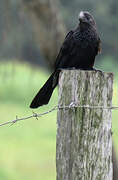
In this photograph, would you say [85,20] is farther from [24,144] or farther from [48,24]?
[24,144]

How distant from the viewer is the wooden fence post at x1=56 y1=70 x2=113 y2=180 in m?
2.97

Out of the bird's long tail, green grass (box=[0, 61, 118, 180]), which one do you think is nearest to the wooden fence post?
the bird's long tail

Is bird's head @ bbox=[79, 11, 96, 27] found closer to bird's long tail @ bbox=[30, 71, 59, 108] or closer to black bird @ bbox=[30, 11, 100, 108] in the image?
black bird @ bbox=[30, 11, 100, 108]

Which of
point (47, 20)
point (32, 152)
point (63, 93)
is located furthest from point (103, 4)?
point (63, 93)

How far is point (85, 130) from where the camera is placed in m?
2.98

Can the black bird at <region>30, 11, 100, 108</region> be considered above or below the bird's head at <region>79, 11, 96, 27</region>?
below

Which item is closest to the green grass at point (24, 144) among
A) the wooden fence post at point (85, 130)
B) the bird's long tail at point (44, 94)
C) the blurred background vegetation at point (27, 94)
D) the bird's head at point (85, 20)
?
the blurred background vegetation at point (27, 94)

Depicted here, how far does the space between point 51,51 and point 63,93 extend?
5.31 m

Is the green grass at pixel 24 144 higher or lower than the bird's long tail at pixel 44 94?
lower

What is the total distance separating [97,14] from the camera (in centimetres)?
3588

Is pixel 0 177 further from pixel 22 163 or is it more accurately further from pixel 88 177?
pixel 88 177

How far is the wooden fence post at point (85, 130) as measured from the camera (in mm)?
2969

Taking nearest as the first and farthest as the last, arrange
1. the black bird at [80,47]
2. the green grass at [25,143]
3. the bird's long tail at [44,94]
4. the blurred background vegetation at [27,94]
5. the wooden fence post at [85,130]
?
the wooden fence post at [85,130] < the bird's long tail at [44,94] < the black bird at [80,47] < the blurred background vegetation at [27,94] < the green grass at [25,143]

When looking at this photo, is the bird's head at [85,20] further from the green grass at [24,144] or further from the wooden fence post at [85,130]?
the green grass at [24,144]
